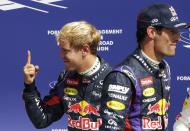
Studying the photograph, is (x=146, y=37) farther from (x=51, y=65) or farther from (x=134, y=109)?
(x=51, y=65)

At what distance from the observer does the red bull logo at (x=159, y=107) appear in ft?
5.73

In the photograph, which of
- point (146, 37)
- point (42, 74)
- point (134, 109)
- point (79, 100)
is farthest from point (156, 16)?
point (42, 74)

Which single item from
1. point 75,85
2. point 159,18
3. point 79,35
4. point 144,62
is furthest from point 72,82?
point 159,18

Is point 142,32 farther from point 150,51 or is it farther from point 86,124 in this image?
point 86,124

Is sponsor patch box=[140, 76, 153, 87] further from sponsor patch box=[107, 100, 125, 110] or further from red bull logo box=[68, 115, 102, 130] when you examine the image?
red bull logo box=[68, 115, 102, 130]

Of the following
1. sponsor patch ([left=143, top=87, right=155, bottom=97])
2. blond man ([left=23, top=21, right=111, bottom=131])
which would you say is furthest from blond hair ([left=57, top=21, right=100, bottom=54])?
sponsor patch ([left=143, top=87, right=155, bottom=97])

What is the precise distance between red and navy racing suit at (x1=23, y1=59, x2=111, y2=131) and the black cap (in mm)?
351

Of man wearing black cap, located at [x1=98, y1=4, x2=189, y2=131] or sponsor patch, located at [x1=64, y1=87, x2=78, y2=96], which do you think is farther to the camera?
sponsor patch, located at [x1=64, y1=87, x2=78, y2=96]

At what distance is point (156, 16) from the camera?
67.2 inches

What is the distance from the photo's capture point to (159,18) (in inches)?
67.2

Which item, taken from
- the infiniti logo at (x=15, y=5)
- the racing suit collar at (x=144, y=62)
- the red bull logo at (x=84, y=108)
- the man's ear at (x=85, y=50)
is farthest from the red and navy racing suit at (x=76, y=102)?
the infiniti logo at (x=15, y=5)

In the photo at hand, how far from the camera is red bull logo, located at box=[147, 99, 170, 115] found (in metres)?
1.75

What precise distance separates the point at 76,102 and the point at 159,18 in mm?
547

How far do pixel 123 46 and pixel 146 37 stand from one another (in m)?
1.17
